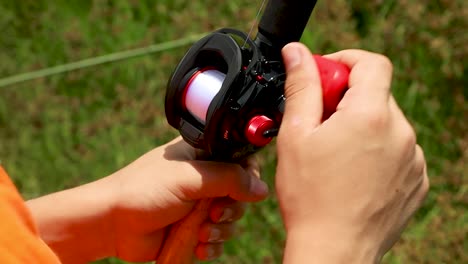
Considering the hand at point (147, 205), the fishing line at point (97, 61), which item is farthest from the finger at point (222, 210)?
the fishing line at point (97, 61)

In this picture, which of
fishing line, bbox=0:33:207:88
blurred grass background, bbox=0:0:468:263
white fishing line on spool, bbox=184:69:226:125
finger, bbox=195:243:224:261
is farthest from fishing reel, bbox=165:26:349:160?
fishing line, bbox=0:33:207:88

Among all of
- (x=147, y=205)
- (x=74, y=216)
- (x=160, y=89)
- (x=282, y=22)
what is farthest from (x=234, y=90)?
(x=160, y=89)

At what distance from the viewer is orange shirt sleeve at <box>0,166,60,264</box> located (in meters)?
0.91

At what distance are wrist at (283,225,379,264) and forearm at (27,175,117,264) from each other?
0.44 m

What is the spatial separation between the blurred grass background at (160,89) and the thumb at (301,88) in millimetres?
998

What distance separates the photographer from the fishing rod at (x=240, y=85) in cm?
100

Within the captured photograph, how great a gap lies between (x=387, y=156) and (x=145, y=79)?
58.1 inches

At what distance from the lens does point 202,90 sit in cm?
105

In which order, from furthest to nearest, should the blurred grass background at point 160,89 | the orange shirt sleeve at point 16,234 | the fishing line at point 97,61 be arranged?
the fishing line at point 97,61 → the blurred grass background at point 160,89 → the orange shirt sleeve at point 16,234

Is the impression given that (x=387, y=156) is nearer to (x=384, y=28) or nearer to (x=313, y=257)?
(x=313, y=257)

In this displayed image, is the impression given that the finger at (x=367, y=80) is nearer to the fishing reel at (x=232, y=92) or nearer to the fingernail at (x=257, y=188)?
the fishing reel at (x=232, y=92)

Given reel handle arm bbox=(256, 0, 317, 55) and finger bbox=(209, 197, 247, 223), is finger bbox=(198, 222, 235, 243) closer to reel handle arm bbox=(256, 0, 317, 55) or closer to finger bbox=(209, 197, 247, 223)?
finger bbox=(209, 197, 247, 223)

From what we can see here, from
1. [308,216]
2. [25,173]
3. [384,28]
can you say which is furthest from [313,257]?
[25,173]

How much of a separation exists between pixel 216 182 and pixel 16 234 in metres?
0.35
